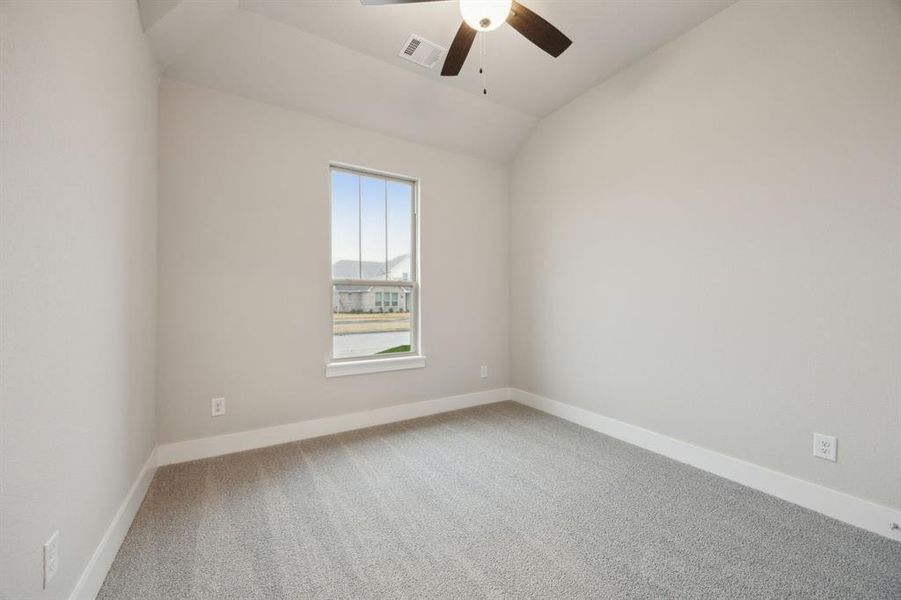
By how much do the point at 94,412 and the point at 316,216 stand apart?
1.94 meters

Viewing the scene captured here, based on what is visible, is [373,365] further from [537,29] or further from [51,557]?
[537,29]

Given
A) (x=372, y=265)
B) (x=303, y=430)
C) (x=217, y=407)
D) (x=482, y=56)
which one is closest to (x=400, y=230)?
(x=372, y=265)

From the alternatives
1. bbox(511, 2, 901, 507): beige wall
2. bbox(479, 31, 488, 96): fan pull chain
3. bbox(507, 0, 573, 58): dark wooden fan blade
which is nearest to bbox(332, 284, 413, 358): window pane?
bbox(511, 2, 901, 507): beige wall

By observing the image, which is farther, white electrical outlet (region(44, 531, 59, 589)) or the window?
the window

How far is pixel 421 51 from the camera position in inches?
104

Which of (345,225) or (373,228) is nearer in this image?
(345,225)

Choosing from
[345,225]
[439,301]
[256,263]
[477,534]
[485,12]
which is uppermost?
[485,12]

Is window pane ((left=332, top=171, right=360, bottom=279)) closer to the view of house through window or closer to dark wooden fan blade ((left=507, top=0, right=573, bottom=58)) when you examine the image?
the view of house through window

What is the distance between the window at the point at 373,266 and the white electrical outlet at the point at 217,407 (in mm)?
781

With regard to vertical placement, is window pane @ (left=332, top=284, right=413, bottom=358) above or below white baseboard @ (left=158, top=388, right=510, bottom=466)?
above

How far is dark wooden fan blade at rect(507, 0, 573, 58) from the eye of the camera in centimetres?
179

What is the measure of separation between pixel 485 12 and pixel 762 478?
9.66 feet

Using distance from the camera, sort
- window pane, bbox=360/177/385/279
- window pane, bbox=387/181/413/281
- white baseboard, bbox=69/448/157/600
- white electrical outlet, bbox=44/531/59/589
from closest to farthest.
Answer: white electrical outlet, bbox=44/531/59/589 < white baseboard, bbox=69/448/157/600 < window pane, bbox=360/177/385/279 < window pane, bbox=387/181/413/281

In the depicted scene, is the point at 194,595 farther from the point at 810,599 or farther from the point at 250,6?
the point at 250,6
